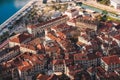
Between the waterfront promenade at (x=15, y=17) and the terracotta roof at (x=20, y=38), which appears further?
the waterfront promenade at (x=15, y=17)

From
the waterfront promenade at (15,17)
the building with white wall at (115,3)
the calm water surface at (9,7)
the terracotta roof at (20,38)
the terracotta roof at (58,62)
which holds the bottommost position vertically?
the building with white wall at (115,3)

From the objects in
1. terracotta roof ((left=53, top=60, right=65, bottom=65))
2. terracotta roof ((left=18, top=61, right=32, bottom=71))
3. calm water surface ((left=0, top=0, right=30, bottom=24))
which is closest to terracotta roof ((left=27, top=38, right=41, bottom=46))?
terracotta roof ((left=18, top=61, right=32, bottom=71))

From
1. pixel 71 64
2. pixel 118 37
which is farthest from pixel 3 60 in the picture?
pixel 118 37

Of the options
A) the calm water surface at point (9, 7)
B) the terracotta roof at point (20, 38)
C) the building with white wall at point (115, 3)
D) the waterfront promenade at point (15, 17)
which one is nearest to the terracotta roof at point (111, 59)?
the terracotta roof at point (20, 38)

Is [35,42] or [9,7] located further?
[9,7]

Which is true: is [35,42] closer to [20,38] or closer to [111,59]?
[20,38]

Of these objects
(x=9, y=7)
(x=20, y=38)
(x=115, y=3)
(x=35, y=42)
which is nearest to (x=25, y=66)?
(x=35, y=42)

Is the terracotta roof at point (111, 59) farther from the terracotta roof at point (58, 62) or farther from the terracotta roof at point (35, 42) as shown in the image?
the terracotta roof at point (35, 42)

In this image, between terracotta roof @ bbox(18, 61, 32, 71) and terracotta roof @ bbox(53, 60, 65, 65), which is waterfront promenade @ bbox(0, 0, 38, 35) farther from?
terracotta roof @ bbox(53, 60, 65, 65)
